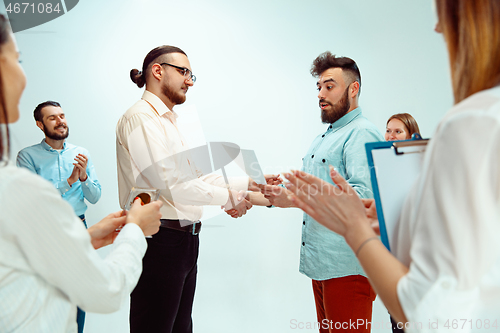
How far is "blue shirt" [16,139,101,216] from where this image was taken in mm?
2650

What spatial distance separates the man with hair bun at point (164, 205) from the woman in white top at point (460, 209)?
3.88 ft

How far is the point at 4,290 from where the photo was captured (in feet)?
2.07

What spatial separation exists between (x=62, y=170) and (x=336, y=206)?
105 inches

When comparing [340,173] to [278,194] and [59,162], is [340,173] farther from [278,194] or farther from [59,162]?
[59,162]

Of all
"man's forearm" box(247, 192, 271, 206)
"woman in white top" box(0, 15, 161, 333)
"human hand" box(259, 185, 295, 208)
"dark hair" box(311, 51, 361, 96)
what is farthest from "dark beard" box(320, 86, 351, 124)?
"woman in white top" box(0, 15, 161, 333)

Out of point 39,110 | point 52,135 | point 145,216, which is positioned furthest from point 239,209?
point 39,110

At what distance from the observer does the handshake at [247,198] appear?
6.78 ft

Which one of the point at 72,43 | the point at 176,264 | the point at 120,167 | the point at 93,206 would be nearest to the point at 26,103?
the point at 72,43

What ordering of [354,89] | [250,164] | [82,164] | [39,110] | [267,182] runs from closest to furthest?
[354,89], [267,182], [82,164], [39,110], [250,164]

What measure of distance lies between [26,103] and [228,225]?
6.75ft

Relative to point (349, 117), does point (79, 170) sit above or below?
below

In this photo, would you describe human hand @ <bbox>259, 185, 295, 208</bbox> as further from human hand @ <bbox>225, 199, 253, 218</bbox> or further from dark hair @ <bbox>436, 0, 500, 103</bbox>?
dark hair @ <bbox>436, 0, 500, 103</bbox>

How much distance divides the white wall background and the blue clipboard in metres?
2.25

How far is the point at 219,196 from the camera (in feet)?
6.05
